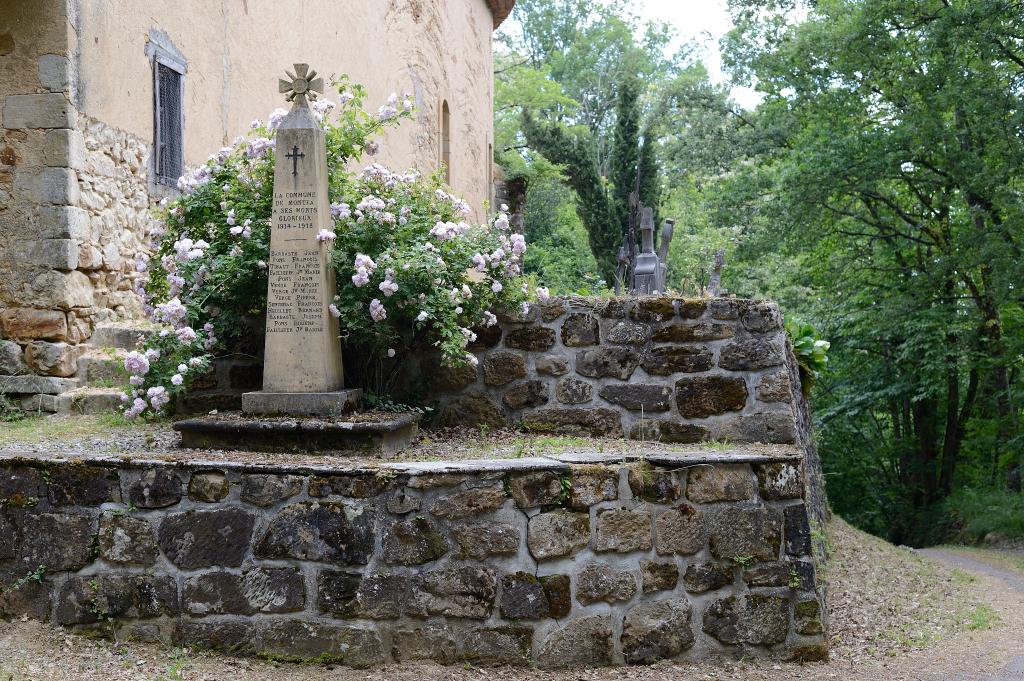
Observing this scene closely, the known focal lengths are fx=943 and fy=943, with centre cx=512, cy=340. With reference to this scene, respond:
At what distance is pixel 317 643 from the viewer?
4.27 m

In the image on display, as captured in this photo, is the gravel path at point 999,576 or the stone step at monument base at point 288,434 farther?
the stone step at monument base at point 288,434

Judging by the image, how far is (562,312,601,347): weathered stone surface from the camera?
6.23 m

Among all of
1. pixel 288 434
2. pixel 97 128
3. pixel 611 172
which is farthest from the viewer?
pixel 611 172

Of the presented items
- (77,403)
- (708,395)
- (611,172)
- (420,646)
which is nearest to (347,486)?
(420,646)

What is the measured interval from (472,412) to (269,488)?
2.18m

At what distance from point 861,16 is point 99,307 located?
38.5 feet

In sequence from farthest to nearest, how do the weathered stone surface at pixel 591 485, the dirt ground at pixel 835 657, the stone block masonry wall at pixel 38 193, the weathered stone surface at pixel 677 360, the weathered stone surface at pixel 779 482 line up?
the stone block masonry wall at pixel 38 193
the weathered stone surface at pixel 677 360
the weathered stone surface at pixel 779 482
the weathered stone surface at pixel 591 485
the dirt ground at pixel 835 657

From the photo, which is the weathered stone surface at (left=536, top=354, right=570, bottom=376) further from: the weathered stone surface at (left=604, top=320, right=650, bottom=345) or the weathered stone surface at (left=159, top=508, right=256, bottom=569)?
the weathered stone surface at (left=159, top=508, right=256, bottom=569)

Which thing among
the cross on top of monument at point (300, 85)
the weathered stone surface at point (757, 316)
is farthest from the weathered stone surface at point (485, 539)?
the cross on top of monument at point (300, 85)

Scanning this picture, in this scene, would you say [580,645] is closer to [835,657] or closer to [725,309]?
[835,657]

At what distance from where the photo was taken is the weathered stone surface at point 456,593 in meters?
4.31

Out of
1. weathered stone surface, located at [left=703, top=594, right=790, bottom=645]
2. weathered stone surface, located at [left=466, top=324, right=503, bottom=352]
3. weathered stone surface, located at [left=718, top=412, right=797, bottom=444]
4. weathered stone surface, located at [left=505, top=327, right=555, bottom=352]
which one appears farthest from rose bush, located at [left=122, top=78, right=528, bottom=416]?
weathered stone surface, located at [left=703, top=594, right=790, bottom=645]

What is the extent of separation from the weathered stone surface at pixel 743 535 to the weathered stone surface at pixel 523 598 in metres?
0.91

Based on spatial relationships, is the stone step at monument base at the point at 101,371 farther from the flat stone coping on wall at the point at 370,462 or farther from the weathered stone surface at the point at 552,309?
the weathered stone surface at the point at 552,309
